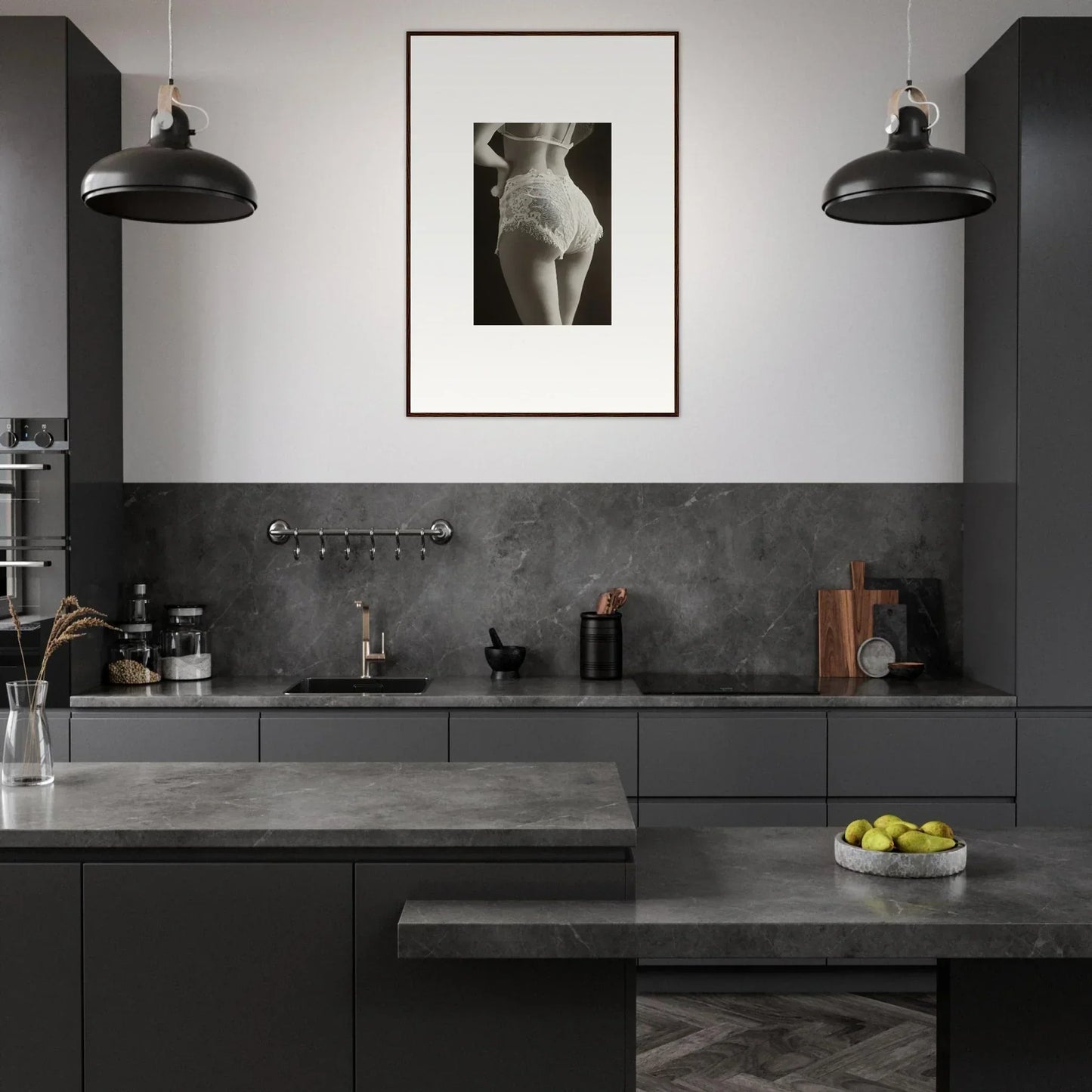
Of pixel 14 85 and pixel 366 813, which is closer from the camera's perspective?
pixel 366 813

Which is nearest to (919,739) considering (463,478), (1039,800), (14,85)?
(1039,800)

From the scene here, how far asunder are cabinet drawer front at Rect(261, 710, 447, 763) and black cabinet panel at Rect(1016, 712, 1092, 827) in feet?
6.67

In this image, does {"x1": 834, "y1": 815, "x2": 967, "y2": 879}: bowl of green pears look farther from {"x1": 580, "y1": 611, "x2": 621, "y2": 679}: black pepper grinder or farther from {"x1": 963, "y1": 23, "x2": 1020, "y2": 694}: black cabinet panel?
{"x1": 580, "y1": 611, "x2": 621, "y2": 679}: black pepper grinder

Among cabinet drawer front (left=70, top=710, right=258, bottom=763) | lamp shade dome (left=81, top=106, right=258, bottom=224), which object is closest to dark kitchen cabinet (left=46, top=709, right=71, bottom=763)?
cabinet drawer front (left=70, top=710, right=258, bottom=763)

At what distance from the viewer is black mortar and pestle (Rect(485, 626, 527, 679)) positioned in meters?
4.38

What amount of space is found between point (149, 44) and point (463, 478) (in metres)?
2.19

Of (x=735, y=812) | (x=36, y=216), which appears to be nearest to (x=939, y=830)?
(x=735, y=812)

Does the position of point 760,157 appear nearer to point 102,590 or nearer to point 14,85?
point 14,85

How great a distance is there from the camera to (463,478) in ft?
15.1

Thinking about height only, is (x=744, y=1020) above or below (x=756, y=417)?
below

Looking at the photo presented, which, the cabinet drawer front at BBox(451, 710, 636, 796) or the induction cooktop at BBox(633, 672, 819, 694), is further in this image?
the induction cooktop at BBox(633, 672, 819, 694)

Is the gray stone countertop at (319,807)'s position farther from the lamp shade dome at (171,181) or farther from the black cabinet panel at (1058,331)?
the black cabinet panel at (1058,331)

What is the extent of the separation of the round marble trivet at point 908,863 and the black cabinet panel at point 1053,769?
192cm

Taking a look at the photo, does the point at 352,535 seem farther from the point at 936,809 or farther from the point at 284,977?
the point at 284,977
